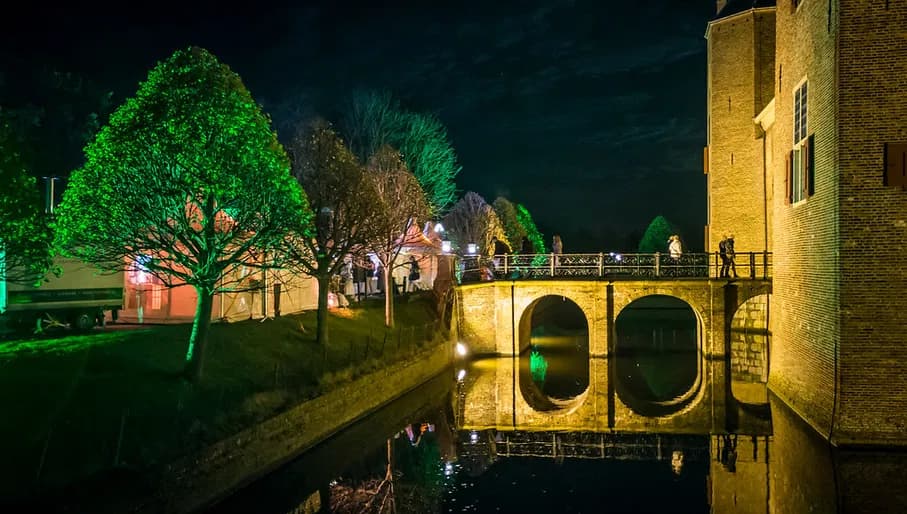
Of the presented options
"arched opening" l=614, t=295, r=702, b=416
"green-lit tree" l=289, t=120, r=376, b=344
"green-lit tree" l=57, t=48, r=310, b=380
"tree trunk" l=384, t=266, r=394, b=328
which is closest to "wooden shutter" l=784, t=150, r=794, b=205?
"arched opening" l=614, t=295, r=702, b=416

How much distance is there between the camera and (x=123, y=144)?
1197cm

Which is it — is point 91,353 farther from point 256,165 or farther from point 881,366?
point 881,366

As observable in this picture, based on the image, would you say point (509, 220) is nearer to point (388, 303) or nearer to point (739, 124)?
point (739, 124)

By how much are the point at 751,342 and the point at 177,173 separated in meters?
25.2

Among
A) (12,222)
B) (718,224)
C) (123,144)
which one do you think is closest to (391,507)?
(123,144)

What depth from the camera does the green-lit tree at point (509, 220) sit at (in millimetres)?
56750

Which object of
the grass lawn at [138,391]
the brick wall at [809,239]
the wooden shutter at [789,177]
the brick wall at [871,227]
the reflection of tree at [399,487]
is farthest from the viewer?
the wooden shutter at [789,177]

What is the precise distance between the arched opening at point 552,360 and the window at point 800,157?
29.2 ft

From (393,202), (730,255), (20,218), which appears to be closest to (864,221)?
(730,255)

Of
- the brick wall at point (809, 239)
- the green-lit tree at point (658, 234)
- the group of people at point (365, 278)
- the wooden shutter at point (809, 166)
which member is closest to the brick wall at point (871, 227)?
the brick wall at point (809, 239)

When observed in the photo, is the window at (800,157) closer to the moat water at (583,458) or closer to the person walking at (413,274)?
the moat water at (583,458)

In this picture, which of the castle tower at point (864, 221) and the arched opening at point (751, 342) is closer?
the castle tower at point (864, 221)

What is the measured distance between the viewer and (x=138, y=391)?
39.7ft

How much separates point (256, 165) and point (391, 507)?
22.4 feet
